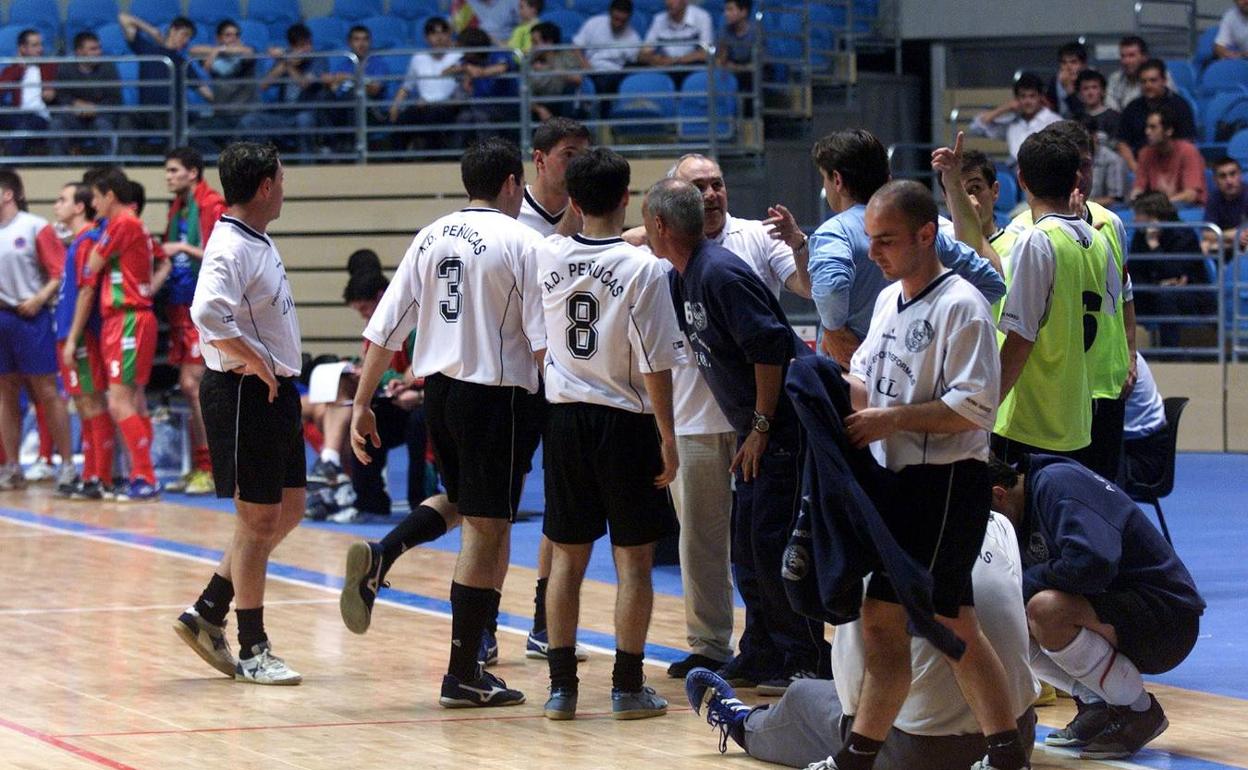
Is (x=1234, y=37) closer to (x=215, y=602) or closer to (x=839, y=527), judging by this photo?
(x=215, y=602)

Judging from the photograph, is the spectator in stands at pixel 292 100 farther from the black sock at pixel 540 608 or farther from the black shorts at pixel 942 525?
the black shorts at pixel 942 525

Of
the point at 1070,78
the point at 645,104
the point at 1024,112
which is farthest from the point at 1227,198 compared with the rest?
the point at 645,104

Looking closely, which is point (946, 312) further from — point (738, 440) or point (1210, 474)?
point (1210, 474)

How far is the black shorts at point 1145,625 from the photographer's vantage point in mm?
5320

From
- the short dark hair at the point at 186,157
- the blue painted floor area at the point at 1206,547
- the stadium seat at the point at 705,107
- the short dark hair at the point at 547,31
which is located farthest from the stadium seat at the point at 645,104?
the short dark hair at the point at 186,157

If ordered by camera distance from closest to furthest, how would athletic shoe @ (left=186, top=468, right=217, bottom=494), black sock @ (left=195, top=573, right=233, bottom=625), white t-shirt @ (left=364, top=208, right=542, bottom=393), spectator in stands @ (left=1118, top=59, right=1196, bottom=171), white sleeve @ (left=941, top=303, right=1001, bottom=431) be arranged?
white sleeve @ (left=941, top=303, right=1001, bottom=431)
white t-shirt @ (left=364, top=208, right=542, bottom=393)
black sock @ (left=195, top=573, right=233, bottom=625)
athletic shoe @ (left=186, top=468, right=217, bottom=494)
spectator in stands @ (left=1118, top=59, right=1196, bottom=171)

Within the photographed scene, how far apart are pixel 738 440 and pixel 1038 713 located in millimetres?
1303

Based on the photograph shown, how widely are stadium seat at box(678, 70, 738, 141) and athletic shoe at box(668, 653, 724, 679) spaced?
8490 millimetres

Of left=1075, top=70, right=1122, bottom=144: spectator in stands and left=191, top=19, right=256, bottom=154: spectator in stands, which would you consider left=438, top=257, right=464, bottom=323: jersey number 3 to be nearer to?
left=1075, top=70, right=1122, bottom=144: spectator in stands

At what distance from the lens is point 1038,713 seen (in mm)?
5977

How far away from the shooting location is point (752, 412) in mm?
6078

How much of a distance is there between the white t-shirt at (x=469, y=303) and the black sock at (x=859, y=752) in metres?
1.91

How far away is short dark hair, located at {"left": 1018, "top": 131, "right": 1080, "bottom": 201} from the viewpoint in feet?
19.6

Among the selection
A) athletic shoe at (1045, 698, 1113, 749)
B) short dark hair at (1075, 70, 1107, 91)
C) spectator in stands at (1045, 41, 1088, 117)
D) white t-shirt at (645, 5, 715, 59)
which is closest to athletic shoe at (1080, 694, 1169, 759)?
athletic shoe at (1045, 698, 1113, 749)
